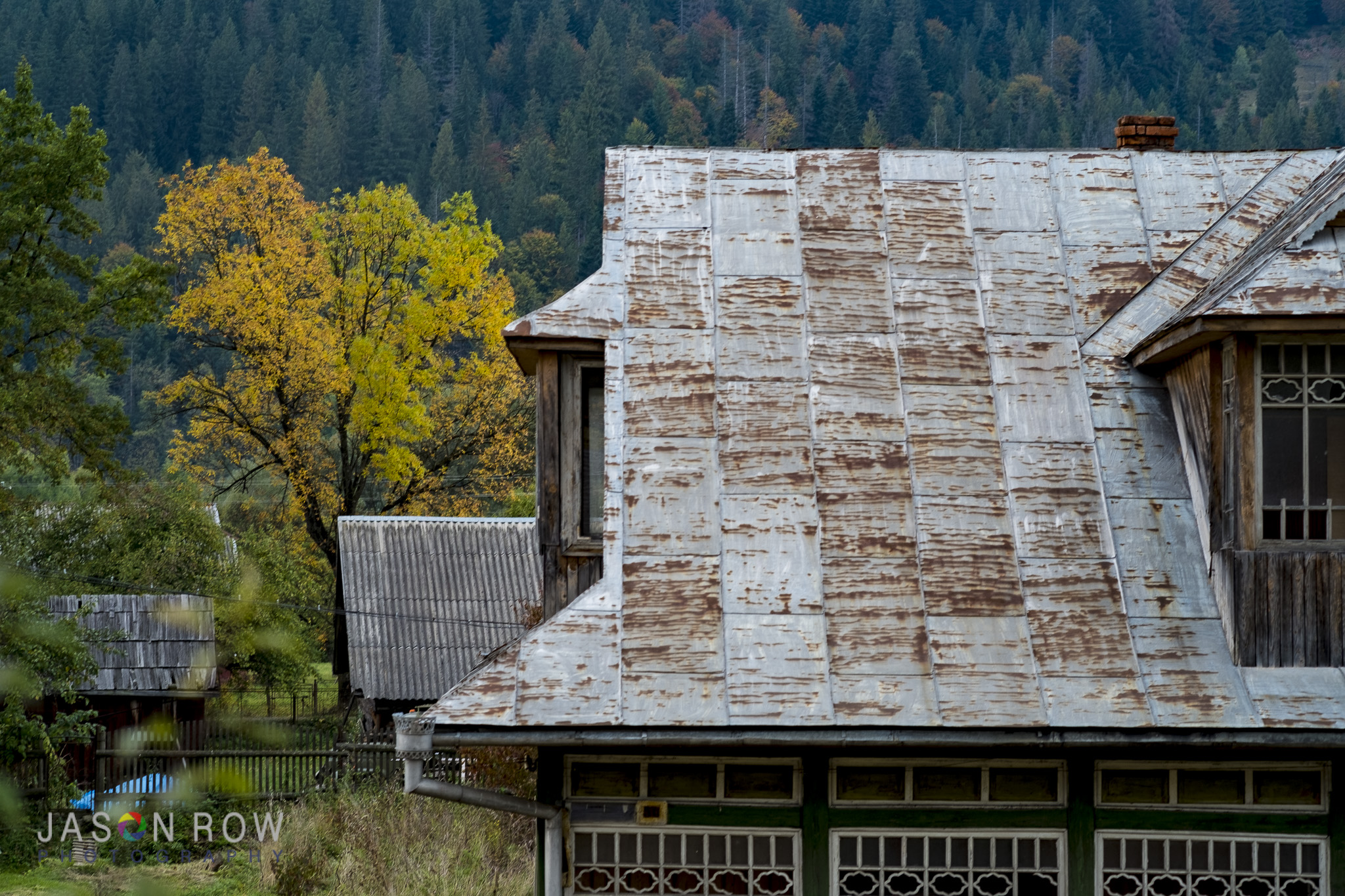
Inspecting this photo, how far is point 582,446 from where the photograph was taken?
9141mm

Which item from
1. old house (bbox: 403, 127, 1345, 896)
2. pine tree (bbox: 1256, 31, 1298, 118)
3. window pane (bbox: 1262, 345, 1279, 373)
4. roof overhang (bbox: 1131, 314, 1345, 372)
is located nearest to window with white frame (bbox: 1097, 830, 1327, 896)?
old house (bbox: 403, 127, 1345, 896)

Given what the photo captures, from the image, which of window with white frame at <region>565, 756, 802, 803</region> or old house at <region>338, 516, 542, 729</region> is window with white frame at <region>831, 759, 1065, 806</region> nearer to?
window with white frame at <region>565, 756, 802, 803</region>

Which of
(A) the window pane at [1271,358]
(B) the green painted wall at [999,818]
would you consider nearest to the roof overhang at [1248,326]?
(A) the window pane at [1271,358]

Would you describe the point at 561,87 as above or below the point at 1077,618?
above

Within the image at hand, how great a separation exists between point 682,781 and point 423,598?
18.3 m

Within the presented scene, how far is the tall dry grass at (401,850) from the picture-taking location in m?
13.0

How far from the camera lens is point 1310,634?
7.60 metres

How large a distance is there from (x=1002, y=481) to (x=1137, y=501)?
79 centimetres

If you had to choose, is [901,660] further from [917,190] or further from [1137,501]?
[917,190]

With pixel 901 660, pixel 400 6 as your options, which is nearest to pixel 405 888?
pixel 901 660

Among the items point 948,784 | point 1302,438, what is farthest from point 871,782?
point 1302,438

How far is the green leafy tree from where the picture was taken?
96.8 ft

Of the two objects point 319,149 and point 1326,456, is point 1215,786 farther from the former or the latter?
point 319,149

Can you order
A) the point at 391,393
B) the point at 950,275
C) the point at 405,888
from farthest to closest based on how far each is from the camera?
1. the point at 391,393
2. the point at 405,888
3. the point at 950,275
